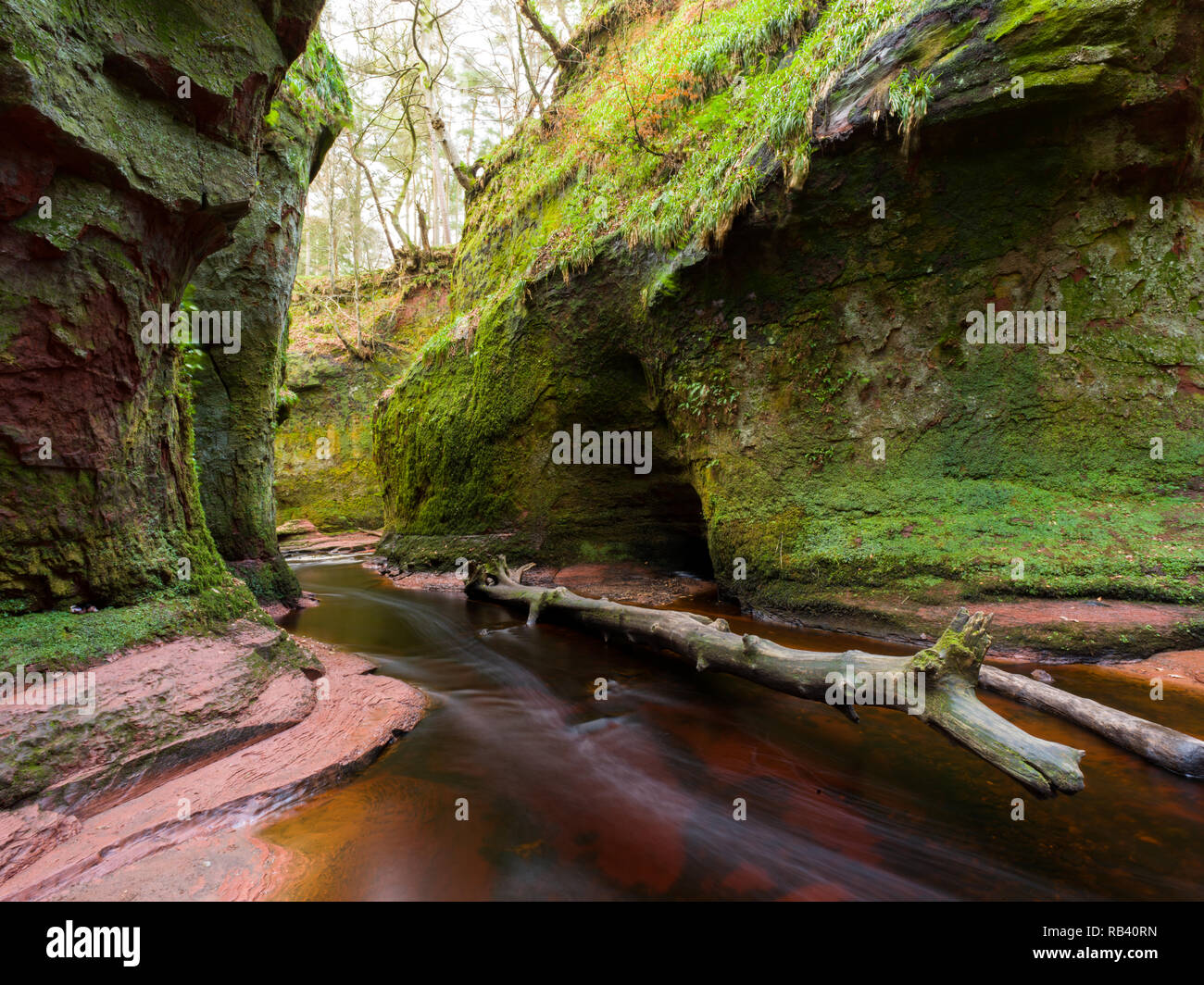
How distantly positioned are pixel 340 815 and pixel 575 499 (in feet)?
27.4

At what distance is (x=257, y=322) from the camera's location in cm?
870

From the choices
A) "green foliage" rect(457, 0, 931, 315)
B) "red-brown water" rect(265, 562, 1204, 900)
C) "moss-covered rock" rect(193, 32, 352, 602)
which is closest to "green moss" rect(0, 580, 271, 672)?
"red-brown water" rect(265, 562, 1204, 900)

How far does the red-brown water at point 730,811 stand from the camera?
2523 millimetres

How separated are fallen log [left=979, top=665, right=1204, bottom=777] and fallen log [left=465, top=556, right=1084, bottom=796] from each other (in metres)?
0.94

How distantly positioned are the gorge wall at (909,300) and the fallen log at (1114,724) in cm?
211

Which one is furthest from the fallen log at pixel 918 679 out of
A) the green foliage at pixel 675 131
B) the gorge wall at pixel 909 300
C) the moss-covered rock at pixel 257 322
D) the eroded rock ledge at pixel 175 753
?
the moss-covered rock at pixel 257 322

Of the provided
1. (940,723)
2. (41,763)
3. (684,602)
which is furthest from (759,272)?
(41,763)

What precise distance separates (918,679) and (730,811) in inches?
52.4

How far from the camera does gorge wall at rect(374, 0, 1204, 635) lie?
563cm

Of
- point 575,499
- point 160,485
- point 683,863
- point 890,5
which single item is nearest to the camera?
point 683,863

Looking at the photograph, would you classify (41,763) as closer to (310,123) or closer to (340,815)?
(340,815)

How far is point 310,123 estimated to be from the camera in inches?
344

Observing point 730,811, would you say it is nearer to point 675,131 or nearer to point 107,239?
point 107,239

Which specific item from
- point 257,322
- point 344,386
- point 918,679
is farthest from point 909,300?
point 344,386
